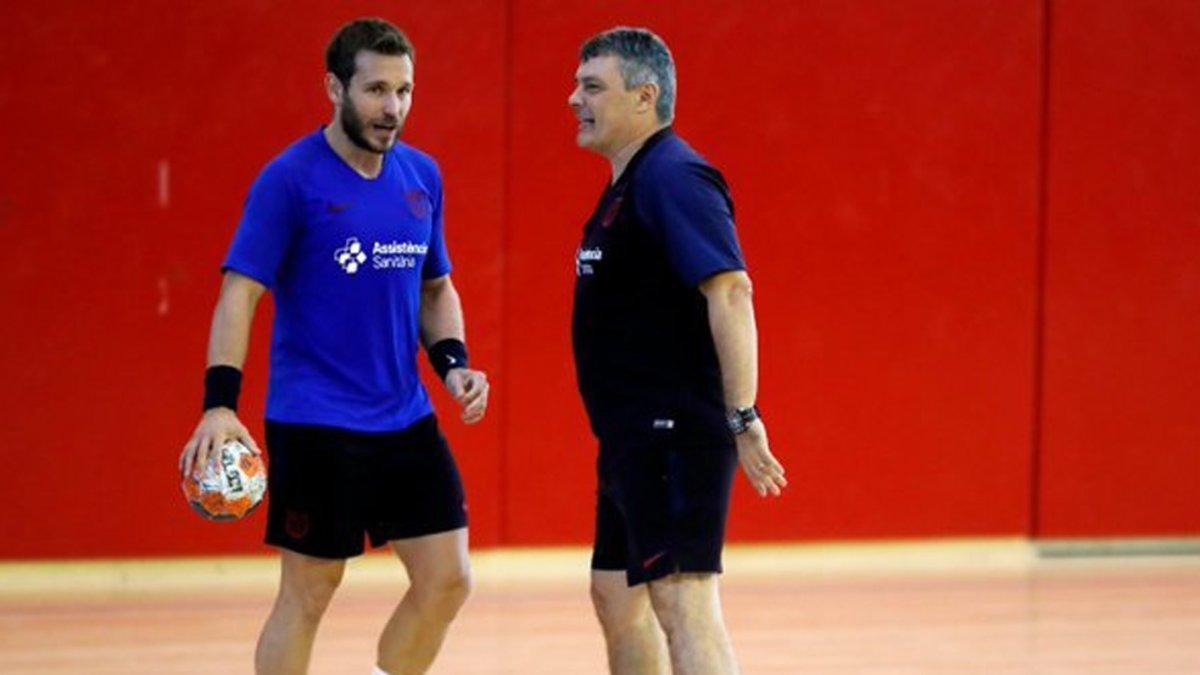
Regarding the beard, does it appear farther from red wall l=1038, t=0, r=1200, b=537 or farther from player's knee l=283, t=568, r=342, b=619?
red wall l=1038, t=0, r=1200, b=537

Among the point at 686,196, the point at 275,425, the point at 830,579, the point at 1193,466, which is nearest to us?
the point at 686,196

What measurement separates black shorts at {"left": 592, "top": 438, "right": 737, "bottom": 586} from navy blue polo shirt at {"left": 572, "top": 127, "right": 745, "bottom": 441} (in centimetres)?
4

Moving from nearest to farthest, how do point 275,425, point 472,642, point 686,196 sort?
1. point 686,196
2. point 275,425
3. point 472,642

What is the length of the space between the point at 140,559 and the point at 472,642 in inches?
60.6

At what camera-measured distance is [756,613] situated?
7.31 metres

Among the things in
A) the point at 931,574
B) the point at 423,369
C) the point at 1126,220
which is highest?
the point at 1126,220

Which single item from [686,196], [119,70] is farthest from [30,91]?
[686,196]

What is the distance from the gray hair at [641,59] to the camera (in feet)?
15.5

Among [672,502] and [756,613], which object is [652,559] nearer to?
[672,502]

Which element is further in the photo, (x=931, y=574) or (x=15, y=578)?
(x=931, y=574)

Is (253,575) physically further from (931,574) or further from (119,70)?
(931,574)

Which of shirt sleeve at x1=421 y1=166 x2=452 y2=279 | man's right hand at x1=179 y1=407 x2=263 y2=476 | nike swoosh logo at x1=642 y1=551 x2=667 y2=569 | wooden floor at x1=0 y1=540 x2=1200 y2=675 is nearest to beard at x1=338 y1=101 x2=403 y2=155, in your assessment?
shirt sleeve at x1=421 y1=166 x2=452 y2=279

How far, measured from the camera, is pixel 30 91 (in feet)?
24.1

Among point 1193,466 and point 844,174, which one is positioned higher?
point 844,174
